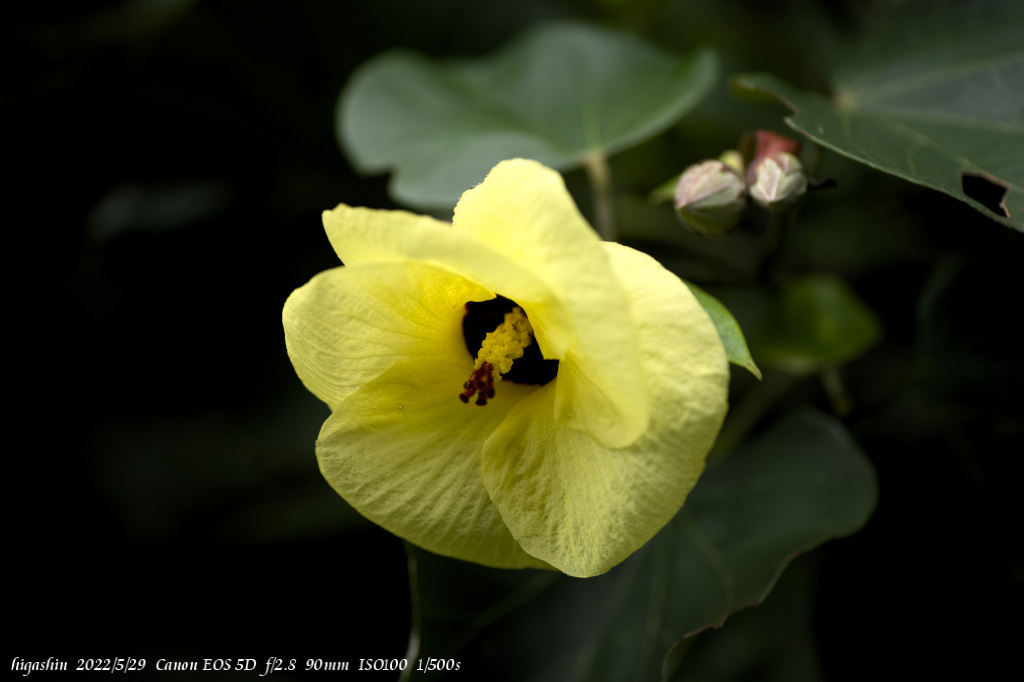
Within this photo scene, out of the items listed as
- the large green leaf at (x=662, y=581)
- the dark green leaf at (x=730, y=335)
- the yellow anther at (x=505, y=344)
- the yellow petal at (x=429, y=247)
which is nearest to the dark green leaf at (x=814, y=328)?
the large green leaf at (x=662, y=581)

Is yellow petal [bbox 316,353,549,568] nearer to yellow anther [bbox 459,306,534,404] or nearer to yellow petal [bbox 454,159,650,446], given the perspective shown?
yellow anther [bbox 459,306,534,404]

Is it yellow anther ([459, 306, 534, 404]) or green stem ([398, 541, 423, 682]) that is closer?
yellow anther ([459, 306, 534, 404])

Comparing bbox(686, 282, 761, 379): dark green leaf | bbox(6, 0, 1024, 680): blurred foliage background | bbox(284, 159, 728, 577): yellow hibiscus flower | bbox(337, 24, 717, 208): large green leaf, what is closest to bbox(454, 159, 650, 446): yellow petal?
bbox(284, 159, 728, 577): yellow hibiscus flower

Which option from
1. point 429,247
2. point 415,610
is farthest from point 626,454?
point 415,610

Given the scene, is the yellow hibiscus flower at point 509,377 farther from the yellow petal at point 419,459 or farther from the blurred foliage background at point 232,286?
the blurred foliage background at point 232,286

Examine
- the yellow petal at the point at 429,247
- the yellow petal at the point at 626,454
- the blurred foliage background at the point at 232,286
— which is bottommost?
the blurred foliage background at the point at 232,286

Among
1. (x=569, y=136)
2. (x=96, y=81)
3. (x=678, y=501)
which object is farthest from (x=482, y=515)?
(x=96, y=81)

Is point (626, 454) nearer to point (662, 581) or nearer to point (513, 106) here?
point (662, 581)
